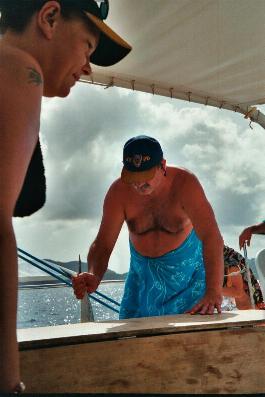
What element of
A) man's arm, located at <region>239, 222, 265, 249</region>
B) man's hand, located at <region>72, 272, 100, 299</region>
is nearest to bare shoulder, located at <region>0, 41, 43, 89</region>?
man's hand, located at <region>72, 272, 100, 299</region>

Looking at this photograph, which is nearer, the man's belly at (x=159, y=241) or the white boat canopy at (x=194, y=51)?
the man's belly at (x=159, y=241)

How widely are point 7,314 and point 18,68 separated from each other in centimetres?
46

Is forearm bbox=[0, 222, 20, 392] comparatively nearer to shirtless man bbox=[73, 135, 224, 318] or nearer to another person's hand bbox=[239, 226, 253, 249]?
shirtless man bbox=[73, 135, 224, 318]

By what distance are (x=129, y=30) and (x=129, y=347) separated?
3148 millimetres

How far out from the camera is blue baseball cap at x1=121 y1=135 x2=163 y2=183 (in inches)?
115

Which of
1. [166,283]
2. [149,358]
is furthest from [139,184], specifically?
[149,358]

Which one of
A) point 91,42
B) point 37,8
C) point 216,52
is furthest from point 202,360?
point 216,52

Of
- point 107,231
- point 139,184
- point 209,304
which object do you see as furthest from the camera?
point 107,231

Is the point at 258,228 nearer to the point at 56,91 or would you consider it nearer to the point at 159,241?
the point at 159,241

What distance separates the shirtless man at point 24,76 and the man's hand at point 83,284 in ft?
5.31

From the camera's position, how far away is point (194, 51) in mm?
4457

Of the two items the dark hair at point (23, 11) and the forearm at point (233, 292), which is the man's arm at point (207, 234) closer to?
the dark hair at point (23, 11)

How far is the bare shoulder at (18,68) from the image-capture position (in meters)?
0.90

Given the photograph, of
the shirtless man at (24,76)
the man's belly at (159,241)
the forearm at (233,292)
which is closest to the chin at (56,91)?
the shirtless man at (24,76)
